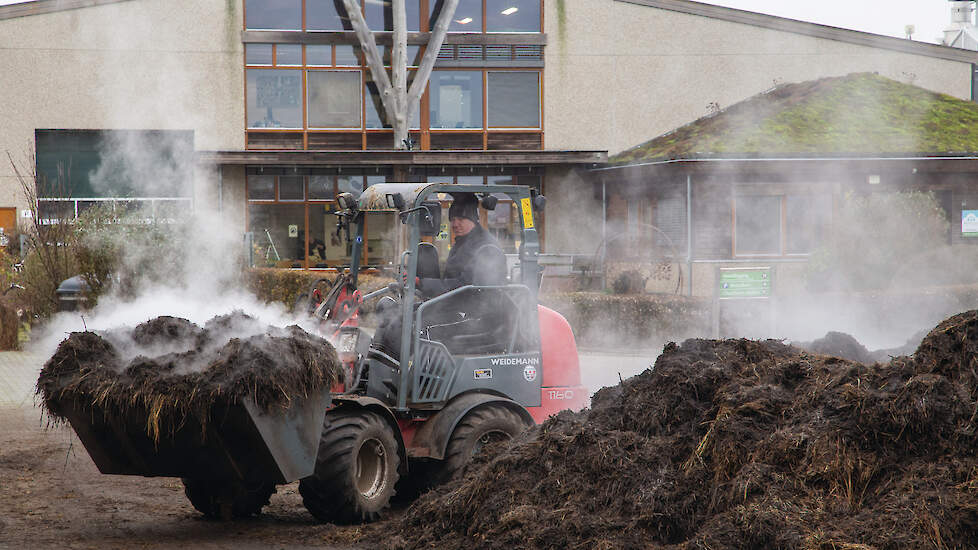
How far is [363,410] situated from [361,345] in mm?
725

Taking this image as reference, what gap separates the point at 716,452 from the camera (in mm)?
5695

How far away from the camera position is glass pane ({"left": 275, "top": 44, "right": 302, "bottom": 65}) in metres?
28.5

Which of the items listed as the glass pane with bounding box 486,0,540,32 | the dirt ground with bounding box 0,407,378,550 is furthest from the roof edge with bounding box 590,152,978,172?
the dirt ground with bounding box 0,407,378,550

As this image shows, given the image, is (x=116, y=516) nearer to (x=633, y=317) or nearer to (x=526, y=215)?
(x=526, y=215)

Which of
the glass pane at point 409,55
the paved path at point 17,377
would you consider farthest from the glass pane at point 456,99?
the paved path at point 17,377

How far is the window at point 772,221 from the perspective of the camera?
74.6 ft

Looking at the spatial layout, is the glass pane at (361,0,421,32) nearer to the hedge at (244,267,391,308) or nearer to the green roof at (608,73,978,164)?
the green roof at (608,73,978,164)

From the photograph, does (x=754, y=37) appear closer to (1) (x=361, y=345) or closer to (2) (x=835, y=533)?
(1) (x=361, y=345)

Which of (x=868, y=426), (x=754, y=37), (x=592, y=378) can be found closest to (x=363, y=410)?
(x=868, y=426)

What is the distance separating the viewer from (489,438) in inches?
302

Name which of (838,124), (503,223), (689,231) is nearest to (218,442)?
(689,231)

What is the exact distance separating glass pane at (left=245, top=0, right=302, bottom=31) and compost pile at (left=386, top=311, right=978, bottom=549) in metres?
23.9

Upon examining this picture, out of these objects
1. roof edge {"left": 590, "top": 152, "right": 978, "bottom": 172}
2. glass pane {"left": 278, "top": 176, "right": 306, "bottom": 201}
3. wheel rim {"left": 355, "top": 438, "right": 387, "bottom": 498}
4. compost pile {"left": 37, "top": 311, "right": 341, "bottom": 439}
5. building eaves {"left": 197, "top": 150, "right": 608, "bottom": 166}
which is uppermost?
building eaves {"left": 197, "top": 150, "right": 608, "bottom": 166}

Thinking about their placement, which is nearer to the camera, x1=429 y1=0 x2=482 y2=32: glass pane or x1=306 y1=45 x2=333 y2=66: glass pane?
x1=306 y1=45 x2=333 y2=66: glass pane
